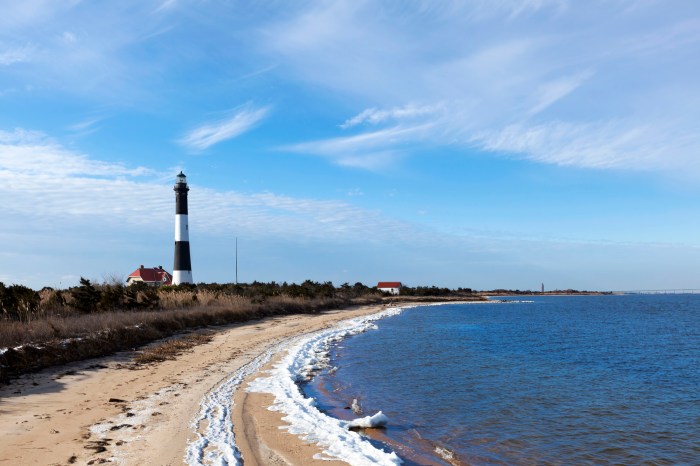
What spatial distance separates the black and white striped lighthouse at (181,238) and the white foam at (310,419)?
3451cm

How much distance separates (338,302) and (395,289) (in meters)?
52.1

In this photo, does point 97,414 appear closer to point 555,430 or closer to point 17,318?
point 555,430

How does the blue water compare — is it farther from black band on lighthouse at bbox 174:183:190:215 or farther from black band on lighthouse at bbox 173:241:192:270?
black band on lighthouse at bbox 174:183:190:215

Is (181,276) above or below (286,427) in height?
above

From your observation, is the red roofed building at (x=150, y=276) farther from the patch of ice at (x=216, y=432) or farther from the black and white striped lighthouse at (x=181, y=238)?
the patch of ice at (x=216, y=432)

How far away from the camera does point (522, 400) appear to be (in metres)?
13.0

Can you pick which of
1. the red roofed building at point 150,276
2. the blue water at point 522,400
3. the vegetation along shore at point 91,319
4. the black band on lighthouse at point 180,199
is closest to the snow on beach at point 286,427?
the blue water at point 522,400

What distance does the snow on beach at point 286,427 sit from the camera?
7434 millimetres

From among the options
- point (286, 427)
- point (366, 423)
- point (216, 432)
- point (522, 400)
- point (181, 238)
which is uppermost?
point (181, 238)

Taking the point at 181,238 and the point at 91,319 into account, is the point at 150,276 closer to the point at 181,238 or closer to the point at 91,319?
the point at 181,238

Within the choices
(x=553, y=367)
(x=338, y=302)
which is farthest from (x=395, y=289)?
(x=553, y=367)

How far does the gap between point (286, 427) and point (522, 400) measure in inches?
276

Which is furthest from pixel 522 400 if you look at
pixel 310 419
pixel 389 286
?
pixel 389 286

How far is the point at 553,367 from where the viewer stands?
19203 mm
